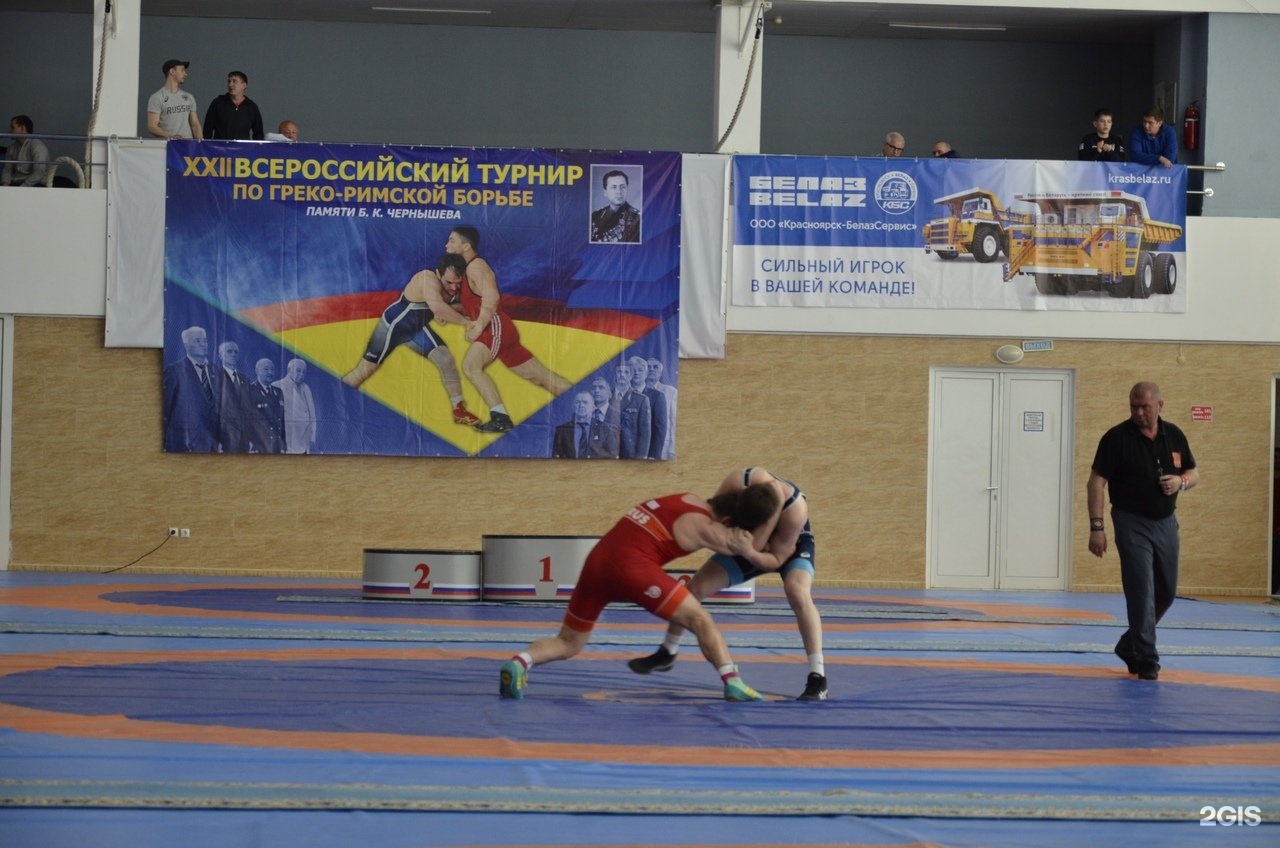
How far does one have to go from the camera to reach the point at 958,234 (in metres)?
18.2

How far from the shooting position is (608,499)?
18062mm

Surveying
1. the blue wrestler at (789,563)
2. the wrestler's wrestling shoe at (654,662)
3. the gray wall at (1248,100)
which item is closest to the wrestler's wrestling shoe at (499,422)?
the wrestler's wrestling shoe at (654,662)

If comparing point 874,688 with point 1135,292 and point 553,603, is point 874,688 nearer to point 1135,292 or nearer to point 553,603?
point 553,603

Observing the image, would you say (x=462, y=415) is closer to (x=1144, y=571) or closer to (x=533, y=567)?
(x=533, y=567)

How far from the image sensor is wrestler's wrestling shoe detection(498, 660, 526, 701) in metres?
8.18

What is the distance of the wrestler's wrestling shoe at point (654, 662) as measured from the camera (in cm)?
923

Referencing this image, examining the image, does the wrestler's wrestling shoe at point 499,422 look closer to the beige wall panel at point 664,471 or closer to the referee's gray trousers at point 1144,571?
the beige wall panel at point 664,471

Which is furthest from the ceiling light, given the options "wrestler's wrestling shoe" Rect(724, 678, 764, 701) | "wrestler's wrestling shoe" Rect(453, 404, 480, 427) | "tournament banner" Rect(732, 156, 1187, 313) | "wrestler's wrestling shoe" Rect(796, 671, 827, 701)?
"wrestler's wrestling shoe" Rect(724, 678, 764, 701)

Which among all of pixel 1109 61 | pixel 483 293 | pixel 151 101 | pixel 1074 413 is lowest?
pixel 1074 413

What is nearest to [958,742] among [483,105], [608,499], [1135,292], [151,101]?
[608,499]

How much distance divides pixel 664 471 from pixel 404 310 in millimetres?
3559

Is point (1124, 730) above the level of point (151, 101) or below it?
below

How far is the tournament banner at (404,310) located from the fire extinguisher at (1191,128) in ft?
22.4

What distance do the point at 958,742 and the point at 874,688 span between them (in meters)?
1.76
